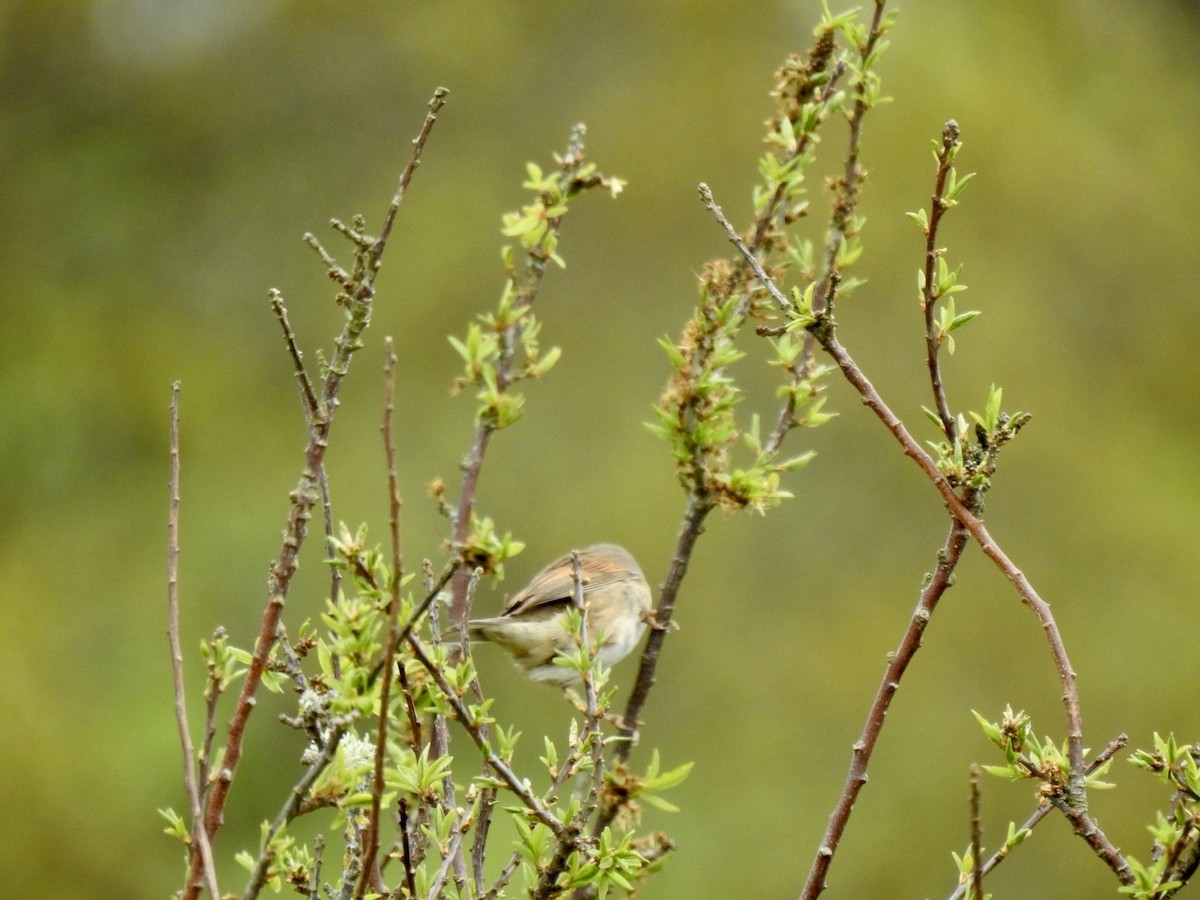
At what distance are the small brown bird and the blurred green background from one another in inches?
105

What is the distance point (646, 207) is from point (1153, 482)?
13.3 ft

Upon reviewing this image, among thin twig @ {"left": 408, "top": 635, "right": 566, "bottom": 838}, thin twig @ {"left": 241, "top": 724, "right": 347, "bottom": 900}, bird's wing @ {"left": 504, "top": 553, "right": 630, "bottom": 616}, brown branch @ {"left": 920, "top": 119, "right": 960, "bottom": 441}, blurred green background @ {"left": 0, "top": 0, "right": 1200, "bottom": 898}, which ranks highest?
blurred green background @ {"left": 0, "top": 0, "right": 1200, "bottom": 898}

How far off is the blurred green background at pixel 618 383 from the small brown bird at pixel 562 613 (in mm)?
2658

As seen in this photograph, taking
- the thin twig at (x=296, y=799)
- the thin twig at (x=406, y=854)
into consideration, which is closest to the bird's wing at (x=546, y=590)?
the thin twig at (x=406, y=854)

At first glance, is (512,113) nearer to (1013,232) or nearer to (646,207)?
(646,207)

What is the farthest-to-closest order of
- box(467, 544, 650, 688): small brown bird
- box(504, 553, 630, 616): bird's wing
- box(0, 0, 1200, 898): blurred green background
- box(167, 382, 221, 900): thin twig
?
Answer: 1. box(0, 0, 1200, 898): blurred green background
2. box(504, 553, 630, 616): bird's wing
3. box(467, 544, 650, 688): small brown bird
4. box(167, 382, 221, 900): thin twig

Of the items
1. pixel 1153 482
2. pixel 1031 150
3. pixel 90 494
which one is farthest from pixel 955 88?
pixel 90 494

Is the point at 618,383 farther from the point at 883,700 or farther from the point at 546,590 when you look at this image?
the point at 883,700

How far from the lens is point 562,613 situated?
11.6ft

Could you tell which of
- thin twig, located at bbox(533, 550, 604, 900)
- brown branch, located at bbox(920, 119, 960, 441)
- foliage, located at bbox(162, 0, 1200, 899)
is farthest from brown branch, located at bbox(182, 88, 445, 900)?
brown branch, located at bbox(920, 119, 960, 441)

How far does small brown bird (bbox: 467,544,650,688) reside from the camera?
3.77m

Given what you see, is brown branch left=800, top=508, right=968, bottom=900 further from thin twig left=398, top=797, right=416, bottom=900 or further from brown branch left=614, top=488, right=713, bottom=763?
thin twig left=398, top=797, right=416, bottom=900

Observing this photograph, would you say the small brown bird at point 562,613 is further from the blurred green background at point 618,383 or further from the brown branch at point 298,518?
the blurred green background at point 618,383

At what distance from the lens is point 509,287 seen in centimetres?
182
